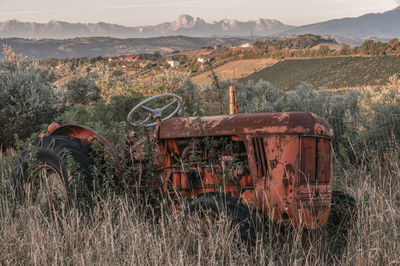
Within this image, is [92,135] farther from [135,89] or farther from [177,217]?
[135,89]

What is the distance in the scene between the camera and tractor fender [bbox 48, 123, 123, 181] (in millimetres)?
4098

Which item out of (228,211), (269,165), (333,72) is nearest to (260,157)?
(269,165)

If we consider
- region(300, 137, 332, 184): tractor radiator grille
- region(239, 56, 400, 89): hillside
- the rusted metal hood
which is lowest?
region(239, 56, 400, 89): hillside

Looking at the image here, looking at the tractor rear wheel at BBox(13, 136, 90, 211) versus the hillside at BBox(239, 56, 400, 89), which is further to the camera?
the hillside at BBox(239, 56, 400, 89)

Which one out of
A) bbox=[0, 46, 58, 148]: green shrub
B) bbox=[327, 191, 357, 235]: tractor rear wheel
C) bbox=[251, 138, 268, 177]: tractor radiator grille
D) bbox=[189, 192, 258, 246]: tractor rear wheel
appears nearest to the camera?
bbox=[189, 192, 258, 246]: tractor rear wheel

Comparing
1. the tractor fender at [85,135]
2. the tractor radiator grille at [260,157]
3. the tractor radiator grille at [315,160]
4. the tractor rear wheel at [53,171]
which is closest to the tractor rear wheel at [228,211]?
the tractor radiator grille at [260,157]

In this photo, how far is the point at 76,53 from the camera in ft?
637

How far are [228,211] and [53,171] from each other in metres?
2.12

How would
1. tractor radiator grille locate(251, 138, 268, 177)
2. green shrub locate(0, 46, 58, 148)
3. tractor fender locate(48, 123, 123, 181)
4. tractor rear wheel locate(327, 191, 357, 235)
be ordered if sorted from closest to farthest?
tractor radiator grille locate(251, 138, 268, 177) → tractor rear wheel locate(327, 191, 357, 235) → tractor fender locate(48, 123, 123, 181) → green shrub locate(0, 46, 58, 148)

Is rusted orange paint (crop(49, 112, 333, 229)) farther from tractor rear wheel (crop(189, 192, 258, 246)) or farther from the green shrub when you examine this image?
the green shrub

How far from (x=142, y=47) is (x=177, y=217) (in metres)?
192

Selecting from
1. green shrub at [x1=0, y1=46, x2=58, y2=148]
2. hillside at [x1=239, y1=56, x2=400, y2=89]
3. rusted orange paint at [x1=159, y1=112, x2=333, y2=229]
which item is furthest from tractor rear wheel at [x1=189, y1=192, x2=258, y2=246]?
hillside at [x1=239, y1=56, x2=400, y2=89]

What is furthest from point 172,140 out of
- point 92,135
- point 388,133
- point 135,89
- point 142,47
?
point 142,47

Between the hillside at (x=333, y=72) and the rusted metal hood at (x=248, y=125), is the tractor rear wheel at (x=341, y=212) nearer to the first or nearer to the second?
the rusted metal hood at (x=248, y=125)
